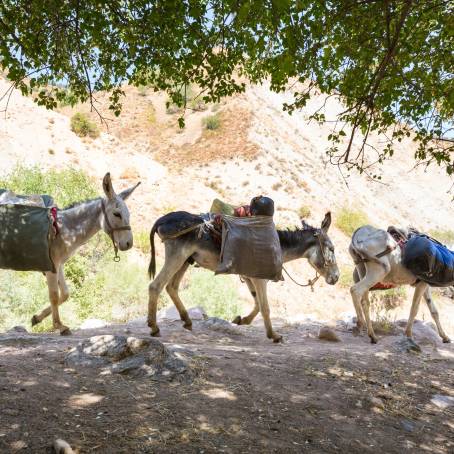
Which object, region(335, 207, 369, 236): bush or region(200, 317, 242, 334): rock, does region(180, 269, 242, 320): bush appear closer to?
region(200, 317, 242, 334): rock

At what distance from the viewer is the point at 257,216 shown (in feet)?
23.6

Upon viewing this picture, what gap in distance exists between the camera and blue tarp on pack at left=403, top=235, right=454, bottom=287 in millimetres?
8406

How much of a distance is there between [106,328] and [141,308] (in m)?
5.58

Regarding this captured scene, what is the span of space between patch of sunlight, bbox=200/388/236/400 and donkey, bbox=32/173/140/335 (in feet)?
10.4

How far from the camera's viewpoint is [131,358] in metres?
4.89

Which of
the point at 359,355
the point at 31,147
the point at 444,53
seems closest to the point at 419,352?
the point at 359,355

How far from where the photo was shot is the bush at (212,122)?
34.8 metres

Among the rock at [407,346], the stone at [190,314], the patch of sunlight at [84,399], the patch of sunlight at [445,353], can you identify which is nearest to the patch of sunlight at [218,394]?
the patch of sunlight at [84,399]

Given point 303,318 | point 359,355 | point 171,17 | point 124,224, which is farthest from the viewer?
point 303,318

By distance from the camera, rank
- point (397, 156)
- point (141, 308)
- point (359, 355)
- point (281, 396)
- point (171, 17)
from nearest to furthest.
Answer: point (281, 396) < point (171, 17) < point (359, 355) < point (141, 308) < point (397, 156)

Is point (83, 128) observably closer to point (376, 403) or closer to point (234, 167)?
point (234, 167)

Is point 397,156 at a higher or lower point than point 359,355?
higher

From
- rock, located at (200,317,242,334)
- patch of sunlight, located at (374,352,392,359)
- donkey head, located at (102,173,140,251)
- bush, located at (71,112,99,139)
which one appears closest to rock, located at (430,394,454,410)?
patch of sunlight, located at (374,352,392,359)

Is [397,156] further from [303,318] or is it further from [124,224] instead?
[124,224]
